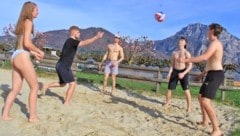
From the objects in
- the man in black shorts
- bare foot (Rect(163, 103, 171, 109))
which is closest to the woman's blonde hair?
the man in black shorts

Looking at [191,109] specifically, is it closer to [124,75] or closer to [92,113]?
[92,113]

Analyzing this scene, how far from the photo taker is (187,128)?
359 inches

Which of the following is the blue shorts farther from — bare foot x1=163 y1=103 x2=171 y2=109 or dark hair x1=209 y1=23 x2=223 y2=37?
dark hair x1=209 y1=23 x2=223 y2=37

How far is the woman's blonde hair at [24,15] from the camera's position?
812 cm

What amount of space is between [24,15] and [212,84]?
3.42 metres

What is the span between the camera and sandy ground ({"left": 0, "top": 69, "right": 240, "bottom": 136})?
327 inches

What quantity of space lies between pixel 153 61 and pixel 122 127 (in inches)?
1101

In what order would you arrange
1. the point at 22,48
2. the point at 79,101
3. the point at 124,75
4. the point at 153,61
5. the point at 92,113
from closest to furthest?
the point at 22,48
the point at 92,113
the point at 79,101
the point at 124,75
the point at 153,61

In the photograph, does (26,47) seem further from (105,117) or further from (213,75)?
(213,75)

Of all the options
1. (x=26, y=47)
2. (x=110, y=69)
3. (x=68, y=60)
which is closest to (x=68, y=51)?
(x=68, y=60)

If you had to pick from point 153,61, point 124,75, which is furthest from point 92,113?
point 153,61

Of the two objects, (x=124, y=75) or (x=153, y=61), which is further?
(x=153, y=61)

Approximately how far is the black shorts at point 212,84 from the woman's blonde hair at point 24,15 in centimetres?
321

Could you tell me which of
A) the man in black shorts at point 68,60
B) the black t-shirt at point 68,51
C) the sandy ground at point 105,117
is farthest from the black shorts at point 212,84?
the black t-shirt at point 68,51
